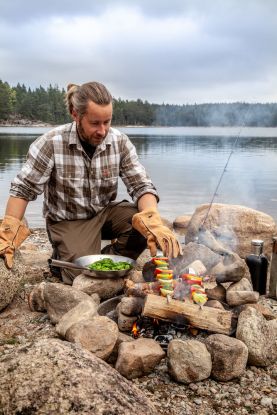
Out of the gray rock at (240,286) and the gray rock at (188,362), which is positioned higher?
the gray rock at (240,286)

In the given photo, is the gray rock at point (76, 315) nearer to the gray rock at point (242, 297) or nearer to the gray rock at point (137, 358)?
the gray rock at point (137, 358)

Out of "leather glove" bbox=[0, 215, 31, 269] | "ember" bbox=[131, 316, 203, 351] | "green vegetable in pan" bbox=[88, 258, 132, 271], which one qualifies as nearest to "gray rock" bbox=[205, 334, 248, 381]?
"ember" bbox=[131, 316, 203, 351]

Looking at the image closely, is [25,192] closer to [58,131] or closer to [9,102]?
[58,131]

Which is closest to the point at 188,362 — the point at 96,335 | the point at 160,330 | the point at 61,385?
the point at 160,330

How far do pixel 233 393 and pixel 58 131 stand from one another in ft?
11.0

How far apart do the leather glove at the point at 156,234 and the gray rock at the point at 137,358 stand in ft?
4.28

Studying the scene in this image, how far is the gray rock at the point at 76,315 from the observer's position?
3753mm

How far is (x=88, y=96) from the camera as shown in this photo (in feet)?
15.1

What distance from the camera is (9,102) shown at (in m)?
109

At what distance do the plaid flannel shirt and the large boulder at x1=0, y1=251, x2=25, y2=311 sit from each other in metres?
0.81

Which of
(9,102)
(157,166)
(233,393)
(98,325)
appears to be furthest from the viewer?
(9,102)

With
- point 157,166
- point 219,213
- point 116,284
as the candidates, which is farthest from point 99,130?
point 157,166

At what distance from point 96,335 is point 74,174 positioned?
2.24 m

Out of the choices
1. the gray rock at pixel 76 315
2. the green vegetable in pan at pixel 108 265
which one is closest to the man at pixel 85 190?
the green vegetable in pan at pixel 108 265
